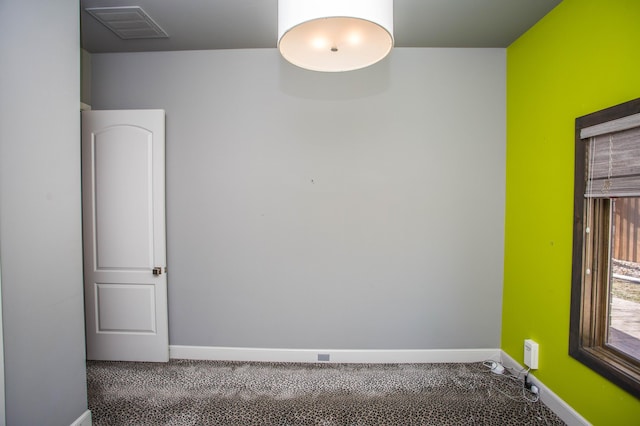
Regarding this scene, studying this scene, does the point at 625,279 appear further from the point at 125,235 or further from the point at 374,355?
the point at 125,235

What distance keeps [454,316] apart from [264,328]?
1800 mm

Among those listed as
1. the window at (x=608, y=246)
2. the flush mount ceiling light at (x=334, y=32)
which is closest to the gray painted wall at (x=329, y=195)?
the window at (x=608, y=246)

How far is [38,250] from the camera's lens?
157 centimetres

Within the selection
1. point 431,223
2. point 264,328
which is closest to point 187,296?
point 264,328

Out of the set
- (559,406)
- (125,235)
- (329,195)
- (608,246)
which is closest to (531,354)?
(559,406)

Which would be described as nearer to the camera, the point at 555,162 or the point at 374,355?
the point at 555,162

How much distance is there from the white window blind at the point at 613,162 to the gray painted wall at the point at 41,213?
3.27 metres

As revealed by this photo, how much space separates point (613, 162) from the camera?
5.41ft

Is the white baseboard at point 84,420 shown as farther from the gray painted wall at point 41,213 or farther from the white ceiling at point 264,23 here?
the white ceiling at point 264,23

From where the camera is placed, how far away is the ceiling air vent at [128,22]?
2112mm

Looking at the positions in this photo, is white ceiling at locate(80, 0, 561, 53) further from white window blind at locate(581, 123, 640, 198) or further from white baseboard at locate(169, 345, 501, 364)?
white baseboard at locate(169, 345, 501, 364)

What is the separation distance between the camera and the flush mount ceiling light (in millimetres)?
997

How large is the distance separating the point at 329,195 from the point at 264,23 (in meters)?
1.51

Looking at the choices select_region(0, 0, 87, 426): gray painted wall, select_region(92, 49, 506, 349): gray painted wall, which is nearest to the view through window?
select_region(92, 49, 506, 349): gray painted wall
